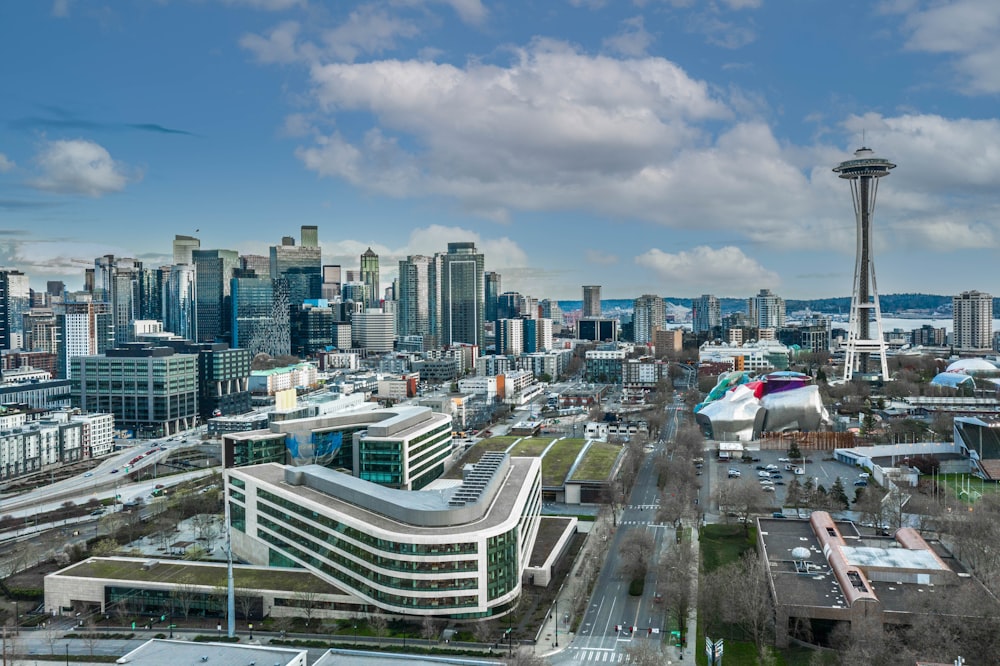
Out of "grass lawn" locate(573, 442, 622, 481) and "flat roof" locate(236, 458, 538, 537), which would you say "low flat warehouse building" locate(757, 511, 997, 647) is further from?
"grass lawn" locate(573, 442, 622, 481)

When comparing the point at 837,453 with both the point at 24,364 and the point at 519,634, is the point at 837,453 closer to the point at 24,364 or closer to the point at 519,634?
the point at 519,634

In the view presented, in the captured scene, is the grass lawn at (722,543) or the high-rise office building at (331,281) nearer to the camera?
the grass lawn at (722,543)

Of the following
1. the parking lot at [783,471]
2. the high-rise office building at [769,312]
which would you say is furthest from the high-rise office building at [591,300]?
the parking lot at [783,471]

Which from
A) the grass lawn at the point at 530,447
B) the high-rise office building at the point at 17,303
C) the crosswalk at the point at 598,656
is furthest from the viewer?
the high-rise office building at the point at 17,303

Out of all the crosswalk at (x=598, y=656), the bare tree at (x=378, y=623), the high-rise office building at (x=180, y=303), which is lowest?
the crosswalk at (x=598, y=656)

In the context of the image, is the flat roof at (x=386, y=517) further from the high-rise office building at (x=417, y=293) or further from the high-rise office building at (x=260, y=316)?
the high-rise office building at (x=417, y=293)

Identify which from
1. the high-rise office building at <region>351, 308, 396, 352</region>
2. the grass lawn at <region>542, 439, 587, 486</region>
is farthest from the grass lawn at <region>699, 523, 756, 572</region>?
the high-rise office building at <region>351, 308, 396, 352</region>

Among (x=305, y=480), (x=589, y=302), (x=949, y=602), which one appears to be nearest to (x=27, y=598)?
(x=305, y=480)

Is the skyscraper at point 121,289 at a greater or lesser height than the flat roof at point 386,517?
greater
